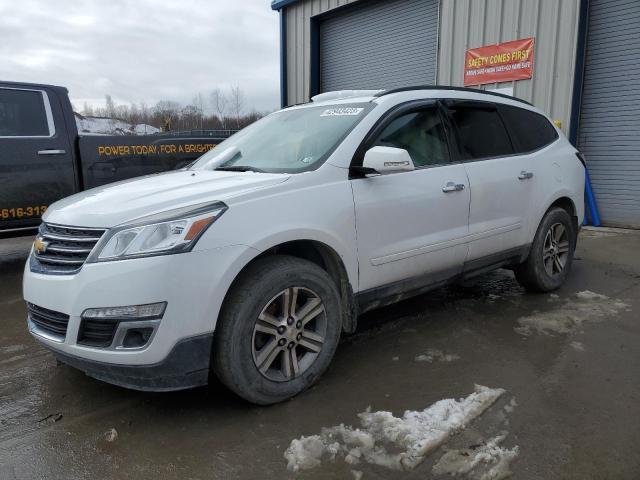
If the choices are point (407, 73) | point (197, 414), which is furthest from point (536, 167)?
point (407, 73)

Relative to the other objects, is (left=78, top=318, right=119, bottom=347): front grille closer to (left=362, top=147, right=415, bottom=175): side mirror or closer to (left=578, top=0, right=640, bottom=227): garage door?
(left=362, top=147, right=415, bottom=175): side mirror

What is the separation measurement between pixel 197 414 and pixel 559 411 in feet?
6.23

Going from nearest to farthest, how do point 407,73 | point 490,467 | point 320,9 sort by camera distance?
point 490,467 → point 407,73 → point 320,9

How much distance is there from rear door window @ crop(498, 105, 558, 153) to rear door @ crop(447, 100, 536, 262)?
102mm

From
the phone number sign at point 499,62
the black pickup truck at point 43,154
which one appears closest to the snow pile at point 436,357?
the black pickup truck at point 43,154

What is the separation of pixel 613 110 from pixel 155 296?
8.29m

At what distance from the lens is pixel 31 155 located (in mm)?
5504

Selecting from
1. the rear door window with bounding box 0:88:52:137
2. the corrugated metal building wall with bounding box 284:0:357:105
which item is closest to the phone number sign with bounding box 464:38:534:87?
the corrugated metal building wall with bounding box 284:0:357:105

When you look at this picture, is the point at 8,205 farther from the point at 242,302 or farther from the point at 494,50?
the point at 494,50

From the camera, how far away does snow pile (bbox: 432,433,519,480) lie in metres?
2.20

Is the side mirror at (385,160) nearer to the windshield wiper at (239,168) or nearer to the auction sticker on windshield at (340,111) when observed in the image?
the auction sticker on windshield at (340,111)

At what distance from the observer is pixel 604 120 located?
8305 millimetres

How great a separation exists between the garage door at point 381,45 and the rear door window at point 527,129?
6177 millimetres

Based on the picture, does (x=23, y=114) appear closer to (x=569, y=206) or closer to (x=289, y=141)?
(x=289, y=141)
